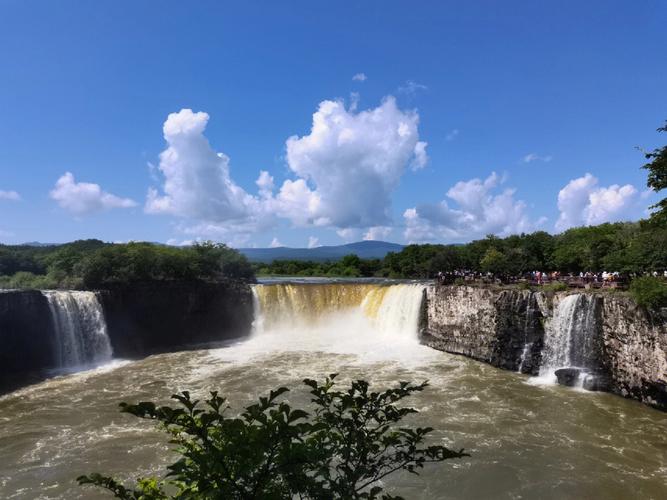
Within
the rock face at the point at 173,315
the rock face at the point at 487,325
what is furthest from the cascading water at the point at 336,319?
the rock face at the point at 173,315

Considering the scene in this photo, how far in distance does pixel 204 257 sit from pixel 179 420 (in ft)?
109

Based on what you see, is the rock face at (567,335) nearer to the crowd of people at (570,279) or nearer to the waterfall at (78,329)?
the crowd of people at (570,279)

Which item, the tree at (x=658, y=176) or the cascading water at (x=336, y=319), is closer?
the tree at (x=658, y=176)

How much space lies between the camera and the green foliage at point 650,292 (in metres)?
15.9

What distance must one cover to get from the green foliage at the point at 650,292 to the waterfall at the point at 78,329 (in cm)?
2458

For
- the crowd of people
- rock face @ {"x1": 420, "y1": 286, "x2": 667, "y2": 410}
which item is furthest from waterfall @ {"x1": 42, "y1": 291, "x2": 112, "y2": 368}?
the crowd of people

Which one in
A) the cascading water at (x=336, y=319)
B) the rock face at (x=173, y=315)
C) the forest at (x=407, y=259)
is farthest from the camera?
the forest at (x=407, y=259)

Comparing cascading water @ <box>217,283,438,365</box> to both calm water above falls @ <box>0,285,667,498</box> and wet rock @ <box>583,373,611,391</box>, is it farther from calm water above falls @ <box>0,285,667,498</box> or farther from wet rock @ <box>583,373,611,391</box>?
wet rock @ <box>583,373,611,391</box>

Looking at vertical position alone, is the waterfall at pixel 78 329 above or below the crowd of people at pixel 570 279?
below

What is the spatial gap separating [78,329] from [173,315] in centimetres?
629

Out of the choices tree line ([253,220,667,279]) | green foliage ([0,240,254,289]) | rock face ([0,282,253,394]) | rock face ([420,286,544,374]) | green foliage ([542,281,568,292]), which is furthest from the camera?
green foliage ([0,240,254,289])

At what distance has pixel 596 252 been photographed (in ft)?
120

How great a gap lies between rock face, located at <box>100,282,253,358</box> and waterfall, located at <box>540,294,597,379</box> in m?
18.9

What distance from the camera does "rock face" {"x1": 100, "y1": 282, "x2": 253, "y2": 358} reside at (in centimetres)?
2628
